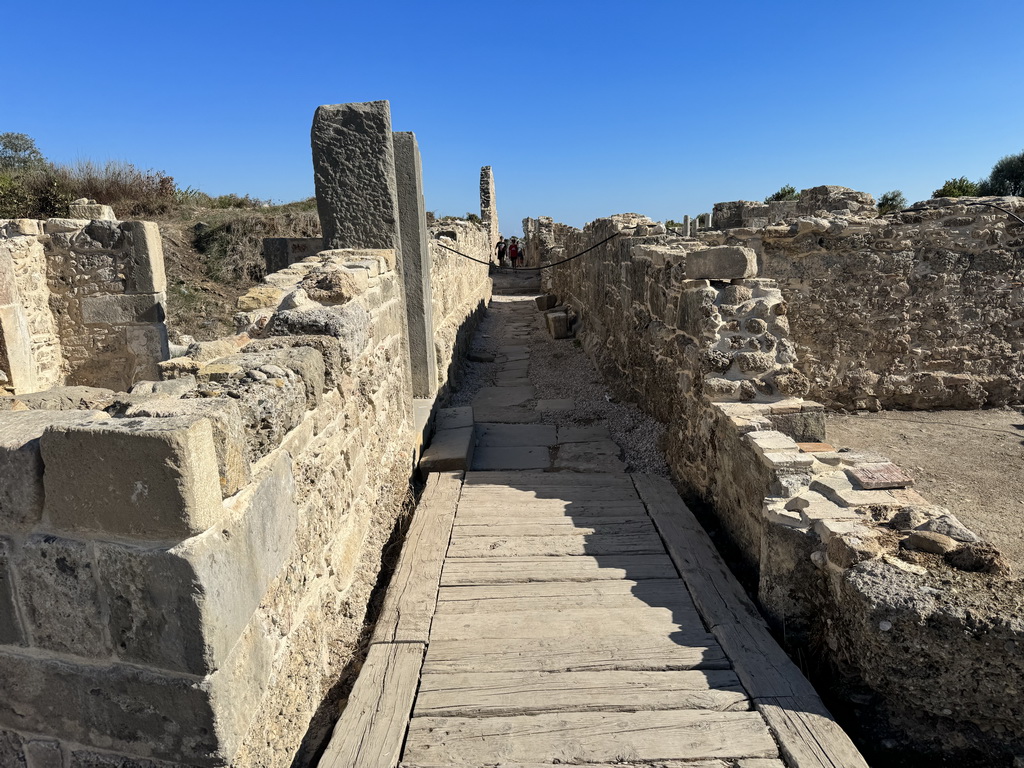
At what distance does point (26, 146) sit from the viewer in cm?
2495

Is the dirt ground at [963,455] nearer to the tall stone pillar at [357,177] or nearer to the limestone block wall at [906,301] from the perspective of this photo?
the limestone block wall at [906,301]

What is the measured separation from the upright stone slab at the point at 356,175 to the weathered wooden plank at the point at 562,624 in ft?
8.88

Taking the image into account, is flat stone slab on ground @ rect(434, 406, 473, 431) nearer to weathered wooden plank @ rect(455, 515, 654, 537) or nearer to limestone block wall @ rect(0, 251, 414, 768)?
weathered wooden plank @ rect(455, 515, 654, 537)

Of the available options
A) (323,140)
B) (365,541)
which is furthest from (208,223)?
(365,541)

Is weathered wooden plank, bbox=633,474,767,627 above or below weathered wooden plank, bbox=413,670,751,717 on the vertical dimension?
above

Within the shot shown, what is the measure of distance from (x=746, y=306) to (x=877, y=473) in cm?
140

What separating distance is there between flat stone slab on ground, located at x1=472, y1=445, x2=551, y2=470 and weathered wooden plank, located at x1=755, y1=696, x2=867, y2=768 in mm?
2714

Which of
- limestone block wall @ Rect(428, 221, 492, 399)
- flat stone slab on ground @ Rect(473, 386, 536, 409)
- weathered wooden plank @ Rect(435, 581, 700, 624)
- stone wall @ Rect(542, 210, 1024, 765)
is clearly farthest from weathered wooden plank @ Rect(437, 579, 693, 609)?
flat stone slab on ground @ Rect(473, 386, 536, 409)

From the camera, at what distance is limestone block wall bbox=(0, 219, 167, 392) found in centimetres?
654

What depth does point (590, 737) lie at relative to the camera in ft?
7.02

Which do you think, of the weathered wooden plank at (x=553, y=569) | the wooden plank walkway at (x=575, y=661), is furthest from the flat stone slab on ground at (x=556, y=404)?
the weathered wooden plank at (x=553, y=569)

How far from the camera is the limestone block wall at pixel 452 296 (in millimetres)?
6682

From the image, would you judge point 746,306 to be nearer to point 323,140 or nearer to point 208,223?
point 323,140

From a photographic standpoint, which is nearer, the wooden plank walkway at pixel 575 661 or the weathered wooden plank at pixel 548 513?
the wooden plank walkway at pixel 575 661
